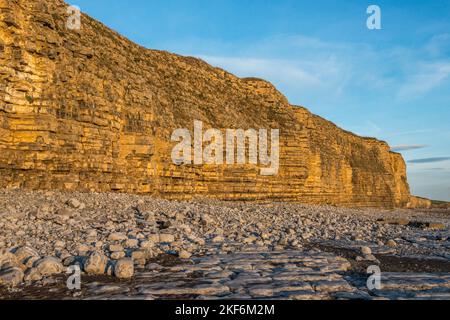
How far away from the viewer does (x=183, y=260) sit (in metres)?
5.91

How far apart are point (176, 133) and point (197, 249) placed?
17130mm

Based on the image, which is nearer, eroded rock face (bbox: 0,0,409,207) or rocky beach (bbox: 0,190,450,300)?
rocky beach (bbox: 0,190,450,300)

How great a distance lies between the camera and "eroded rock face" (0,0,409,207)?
1339 cm

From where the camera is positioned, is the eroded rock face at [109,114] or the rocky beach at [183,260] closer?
the rocky beach at [183,260]

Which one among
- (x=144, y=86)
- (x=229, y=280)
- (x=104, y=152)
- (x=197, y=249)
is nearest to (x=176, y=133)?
(x=144, y=86)

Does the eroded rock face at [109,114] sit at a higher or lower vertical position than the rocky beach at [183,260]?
higher

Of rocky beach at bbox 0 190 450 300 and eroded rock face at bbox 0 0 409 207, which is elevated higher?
eroded rock face at bbox 0 0 409 207

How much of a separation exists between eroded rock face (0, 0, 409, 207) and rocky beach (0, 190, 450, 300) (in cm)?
439

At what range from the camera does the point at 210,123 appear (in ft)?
92.0

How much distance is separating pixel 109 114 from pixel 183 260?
12.7 meters

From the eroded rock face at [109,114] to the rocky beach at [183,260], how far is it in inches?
173

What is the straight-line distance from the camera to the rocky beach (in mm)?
4301

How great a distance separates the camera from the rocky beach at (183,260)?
430 centimetres
